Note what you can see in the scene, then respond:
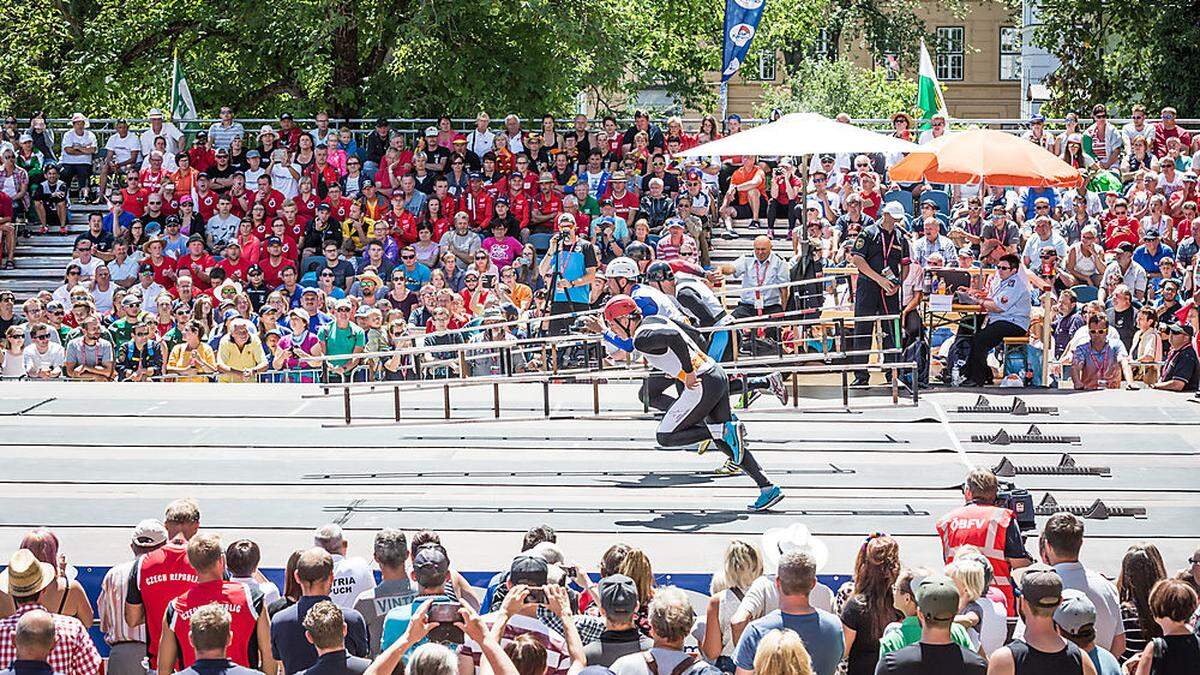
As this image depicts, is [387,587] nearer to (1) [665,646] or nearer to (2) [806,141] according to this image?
(1) [665,646]

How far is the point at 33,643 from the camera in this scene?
671cm

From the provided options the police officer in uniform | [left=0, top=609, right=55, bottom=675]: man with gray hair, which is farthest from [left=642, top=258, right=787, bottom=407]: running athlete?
[left=0, top=609, right=55, bottom=675]: man with gray hair

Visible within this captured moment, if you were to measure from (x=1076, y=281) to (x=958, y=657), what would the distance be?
12078mm

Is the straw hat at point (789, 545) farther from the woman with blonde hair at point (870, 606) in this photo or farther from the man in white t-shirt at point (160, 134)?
the man in white t-shirt at point (160, 134)

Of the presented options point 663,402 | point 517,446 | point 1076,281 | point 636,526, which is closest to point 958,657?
point 636,526

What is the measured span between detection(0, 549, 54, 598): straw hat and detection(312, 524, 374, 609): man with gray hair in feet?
4.56

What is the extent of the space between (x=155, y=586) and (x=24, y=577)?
30.4 inches

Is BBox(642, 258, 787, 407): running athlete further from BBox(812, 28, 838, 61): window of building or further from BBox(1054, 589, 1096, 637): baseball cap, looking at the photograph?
BBox(812, 28, 838, 61): window of building

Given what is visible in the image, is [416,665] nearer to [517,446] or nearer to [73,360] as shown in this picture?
[517,446]

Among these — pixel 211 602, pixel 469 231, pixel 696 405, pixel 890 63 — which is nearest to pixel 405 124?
pixel 469 231

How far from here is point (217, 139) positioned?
2353 centimetres

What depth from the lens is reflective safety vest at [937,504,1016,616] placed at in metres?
8.67

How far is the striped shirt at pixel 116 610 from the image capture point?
837 centimetres

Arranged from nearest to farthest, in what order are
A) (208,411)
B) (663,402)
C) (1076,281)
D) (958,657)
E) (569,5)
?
(958,657) → (663,402) → (208,411) → (1076,281) → (569,5)
